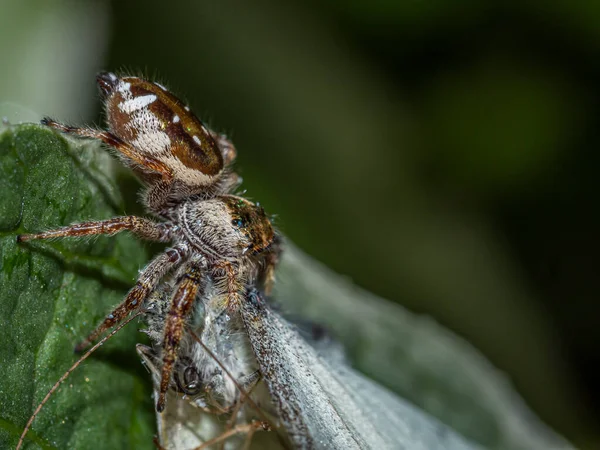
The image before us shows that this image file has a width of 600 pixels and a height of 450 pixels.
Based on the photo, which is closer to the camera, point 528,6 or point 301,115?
point 528,6

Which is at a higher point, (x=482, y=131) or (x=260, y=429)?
(x=482, y=131)

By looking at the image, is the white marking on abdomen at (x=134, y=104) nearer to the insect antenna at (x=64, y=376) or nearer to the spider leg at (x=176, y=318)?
the spider leg at (x=176, y=318)

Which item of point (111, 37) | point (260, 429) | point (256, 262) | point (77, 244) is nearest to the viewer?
point (260, 429)

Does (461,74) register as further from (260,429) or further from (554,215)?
(260,429)

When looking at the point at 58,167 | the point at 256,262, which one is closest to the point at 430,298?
the point at 256,262

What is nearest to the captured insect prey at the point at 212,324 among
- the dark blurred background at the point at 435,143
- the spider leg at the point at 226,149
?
the spider leg at the point at 226,149

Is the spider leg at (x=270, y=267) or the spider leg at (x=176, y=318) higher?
the spider leg at (x=270, y=267)

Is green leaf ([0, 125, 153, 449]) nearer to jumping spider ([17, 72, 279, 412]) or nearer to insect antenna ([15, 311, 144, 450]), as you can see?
insect antenna ([15, 311, 144, 450])

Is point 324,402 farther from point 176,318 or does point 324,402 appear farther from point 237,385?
point 176,318
